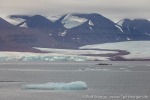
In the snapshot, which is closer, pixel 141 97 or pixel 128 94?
pixel 141 97

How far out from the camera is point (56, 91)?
85.8m

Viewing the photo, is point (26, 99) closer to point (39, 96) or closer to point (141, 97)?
point (39, 96)

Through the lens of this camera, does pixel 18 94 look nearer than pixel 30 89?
Yes

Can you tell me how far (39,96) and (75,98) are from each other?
18.1 feet

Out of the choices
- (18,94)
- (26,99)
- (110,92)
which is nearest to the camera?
(26,99)

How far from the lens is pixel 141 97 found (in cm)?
7800

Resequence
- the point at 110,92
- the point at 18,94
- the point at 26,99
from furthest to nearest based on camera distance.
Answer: the point at 110,92, the point at 18,94, the point at 26,99

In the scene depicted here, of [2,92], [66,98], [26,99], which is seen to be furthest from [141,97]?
[2,92]

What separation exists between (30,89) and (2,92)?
573 centimetres

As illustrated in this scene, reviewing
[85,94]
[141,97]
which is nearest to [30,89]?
[85,94]

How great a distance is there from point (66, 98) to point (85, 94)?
6.79 m

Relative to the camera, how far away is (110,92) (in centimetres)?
8631

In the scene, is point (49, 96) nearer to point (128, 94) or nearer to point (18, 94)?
point (18, 94)

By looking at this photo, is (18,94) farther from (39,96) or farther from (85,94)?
(85,94)
